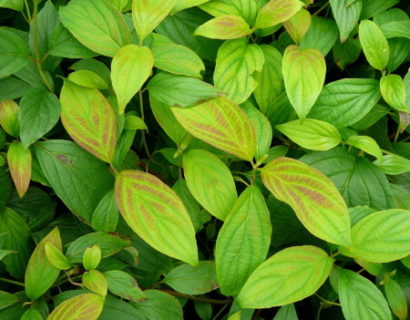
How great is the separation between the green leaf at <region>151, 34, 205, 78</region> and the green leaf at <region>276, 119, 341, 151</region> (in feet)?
0.59

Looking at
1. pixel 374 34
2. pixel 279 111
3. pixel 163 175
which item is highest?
pixel 374 34

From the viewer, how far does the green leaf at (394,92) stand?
88cm

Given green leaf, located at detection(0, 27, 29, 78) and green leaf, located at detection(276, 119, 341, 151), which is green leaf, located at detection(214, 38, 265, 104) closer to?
green leaf, located at detection(276, 119, 341, 151)

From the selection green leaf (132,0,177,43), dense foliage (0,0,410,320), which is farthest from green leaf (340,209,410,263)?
green leaf (132,0,177,43)

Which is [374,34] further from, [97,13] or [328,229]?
[97,13]

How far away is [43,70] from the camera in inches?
34.8

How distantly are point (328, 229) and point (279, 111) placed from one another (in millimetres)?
258

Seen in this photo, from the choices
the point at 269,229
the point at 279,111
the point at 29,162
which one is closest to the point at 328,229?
the point at 269,229

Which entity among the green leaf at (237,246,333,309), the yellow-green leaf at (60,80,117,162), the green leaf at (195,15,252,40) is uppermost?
the green leaf at (195,15,252,40)

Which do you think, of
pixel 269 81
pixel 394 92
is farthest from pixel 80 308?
pixel 394 92

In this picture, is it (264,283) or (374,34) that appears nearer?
(264,283)

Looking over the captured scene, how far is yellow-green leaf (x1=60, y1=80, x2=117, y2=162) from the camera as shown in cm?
81

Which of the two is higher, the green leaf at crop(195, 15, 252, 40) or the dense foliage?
the green leaf at crop(195, 15, 252, 40)

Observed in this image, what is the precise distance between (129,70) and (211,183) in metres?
0.22
